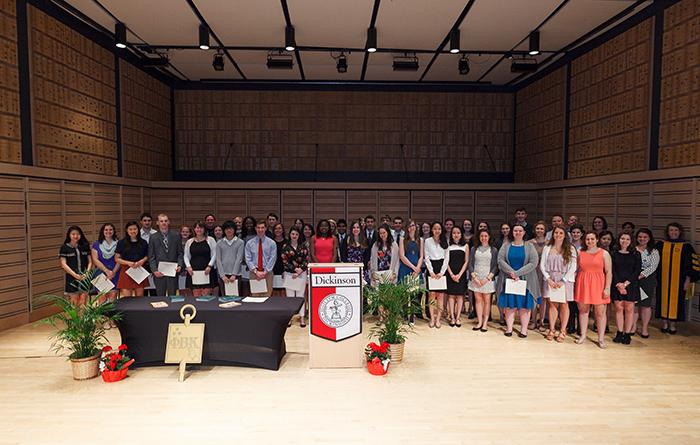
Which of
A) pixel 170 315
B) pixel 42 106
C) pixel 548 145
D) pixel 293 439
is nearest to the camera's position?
pixel 293 439

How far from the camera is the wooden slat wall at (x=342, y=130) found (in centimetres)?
1168

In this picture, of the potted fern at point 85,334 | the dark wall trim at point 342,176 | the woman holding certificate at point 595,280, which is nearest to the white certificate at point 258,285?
the potted fern at point 85,334

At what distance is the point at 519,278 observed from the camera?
5.87 m

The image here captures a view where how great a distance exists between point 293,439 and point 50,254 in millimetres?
6158

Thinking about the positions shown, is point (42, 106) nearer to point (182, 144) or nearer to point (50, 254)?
point (50, 254)

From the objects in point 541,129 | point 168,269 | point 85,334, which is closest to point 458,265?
point 168,269

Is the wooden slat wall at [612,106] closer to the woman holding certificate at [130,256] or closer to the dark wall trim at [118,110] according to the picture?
the woman holding certificate at [130,256]

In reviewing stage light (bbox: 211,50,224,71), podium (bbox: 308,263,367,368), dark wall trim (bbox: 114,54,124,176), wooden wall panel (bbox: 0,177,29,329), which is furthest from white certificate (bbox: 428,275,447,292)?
dark wall trim (bbox: 114,54,124,176)

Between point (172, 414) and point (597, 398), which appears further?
point (597, 398)

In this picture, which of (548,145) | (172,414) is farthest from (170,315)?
(548,145)

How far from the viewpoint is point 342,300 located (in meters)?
4.67

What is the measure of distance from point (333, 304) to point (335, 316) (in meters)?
0.14

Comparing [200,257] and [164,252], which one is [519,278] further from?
[164,252]

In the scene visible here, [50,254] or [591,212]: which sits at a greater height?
[591,212]
